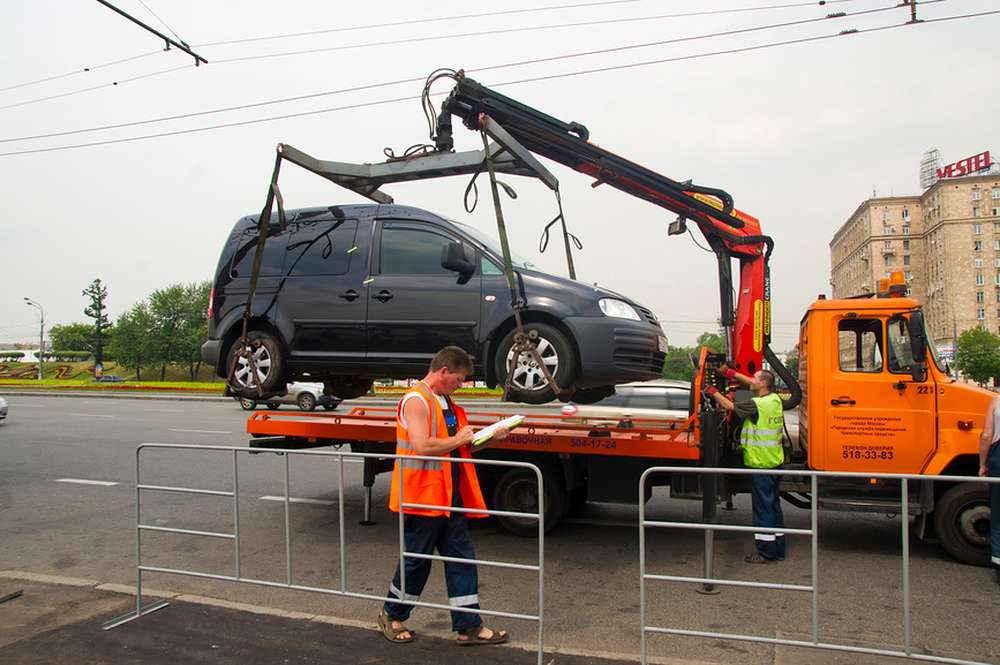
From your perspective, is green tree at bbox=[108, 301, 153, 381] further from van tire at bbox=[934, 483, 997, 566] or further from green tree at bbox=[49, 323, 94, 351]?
van tire at bbox=[934, 483, 997, 566]

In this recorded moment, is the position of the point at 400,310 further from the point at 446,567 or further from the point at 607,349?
the point at 446,567

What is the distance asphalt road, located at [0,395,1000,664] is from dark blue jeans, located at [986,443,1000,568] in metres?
0.30

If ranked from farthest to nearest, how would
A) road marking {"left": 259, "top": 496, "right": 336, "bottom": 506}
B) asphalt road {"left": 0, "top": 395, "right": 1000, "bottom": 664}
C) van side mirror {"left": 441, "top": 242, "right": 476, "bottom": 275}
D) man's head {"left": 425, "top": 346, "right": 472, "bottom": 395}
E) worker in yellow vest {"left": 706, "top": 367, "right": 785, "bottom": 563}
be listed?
road marking {"left": 259, "top": 496, "right": 336, "bottom": 506} → worker in yellow vest {"left": 706, "top": 367, "right": 785, "bottom": 563} → van side mirror {"left": 441, "top": 242, "right": 476, "bottom": 275} → asphalt road {"left": 0, "top": 395, "right": 1000, "bottom": 664} → man's head {"left": 425, "top": 346, "right": 472, "bottom": 395}

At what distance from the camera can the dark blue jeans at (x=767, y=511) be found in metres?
6.54

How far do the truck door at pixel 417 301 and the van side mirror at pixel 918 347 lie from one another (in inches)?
155

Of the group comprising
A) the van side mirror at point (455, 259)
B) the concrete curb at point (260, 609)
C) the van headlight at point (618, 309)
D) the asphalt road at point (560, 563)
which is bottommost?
the asphalt road at point (560, 563)

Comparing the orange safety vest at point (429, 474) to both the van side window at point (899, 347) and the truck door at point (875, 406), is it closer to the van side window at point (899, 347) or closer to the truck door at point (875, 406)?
the truck door at point (875, 406)

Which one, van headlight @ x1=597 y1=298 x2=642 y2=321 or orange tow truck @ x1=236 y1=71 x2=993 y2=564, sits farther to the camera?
orange tow truck @ x1=236 y1=71 x2=993 y2=564

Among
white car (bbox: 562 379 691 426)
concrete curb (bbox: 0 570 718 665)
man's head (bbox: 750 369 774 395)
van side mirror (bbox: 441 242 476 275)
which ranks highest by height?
van side mirror (bbox: 441 242 476 275)

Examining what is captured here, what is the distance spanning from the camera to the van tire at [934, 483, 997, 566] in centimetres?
645

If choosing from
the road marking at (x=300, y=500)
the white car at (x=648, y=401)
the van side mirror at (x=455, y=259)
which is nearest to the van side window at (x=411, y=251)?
the van side mirror at (x=455, y=259)

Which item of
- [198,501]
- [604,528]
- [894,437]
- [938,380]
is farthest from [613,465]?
[198,501]

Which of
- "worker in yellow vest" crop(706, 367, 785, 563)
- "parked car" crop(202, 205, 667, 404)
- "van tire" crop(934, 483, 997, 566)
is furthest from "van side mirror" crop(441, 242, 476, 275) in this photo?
"van tire" crop(934, 483, 997, 566)

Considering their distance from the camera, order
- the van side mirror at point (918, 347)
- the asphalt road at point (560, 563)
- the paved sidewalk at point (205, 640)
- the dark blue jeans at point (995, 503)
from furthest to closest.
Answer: the van side mirror at point (918, 347), the dark blue jeans at point (995, 503), the asphalt road at point (560, 563), the paved sidewalk at point (205, 640)
